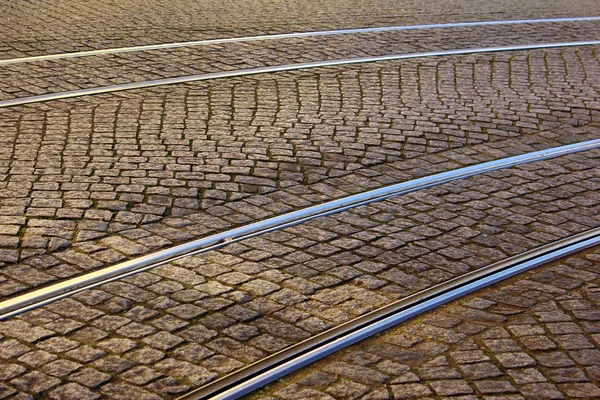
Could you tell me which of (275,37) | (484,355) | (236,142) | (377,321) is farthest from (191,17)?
(484,355)

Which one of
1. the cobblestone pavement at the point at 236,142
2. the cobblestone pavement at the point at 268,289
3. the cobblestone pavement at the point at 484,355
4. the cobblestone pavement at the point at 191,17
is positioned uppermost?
the cobblestone pavement at the point at 191,17

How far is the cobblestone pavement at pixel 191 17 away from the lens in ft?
32.3

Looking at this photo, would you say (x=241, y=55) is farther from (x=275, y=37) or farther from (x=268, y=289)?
(x=268, y=289)

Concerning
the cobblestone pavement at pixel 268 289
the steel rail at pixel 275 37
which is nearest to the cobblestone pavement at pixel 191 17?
the steel rail at pixel 275 37

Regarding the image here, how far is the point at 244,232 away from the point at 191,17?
6.27m

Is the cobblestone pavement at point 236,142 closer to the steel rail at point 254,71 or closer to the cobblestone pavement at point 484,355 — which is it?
the steel rail at point 254,71

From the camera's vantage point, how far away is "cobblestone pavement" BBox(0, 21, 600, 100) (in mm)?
8375

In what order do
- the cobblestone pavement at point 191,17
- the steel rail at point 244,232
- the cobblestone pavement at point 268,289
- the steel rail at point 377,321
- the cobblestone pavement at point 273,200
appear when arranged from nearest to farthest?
the steel rail at point 377,321
the cobblestone pavement at point 268,289
the cobblestone pavement at point 273,200
the steel rail at point 244,232
the cobblestone pavement at point 191,17

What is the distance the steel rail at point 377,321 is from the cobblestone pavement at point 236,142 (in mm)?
1351

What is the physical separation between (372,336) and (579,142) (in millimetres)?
3869

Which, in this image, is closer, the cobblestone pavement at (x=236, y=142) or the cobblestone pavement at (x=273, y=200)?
the cobblestone pavement at (x=273, y=200)

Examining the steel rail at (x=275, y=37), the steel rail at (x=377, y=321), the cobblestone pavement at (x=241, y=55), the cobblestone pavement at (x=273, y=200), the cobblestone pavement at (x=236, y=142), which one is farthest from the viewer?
the steel rail at (x=275, y=37)

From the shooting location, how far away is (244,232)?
Result: 5645mm

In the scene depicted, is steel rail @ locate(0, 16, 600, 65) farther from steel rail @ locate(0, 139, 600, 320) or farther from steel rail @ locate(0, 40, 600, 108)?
Result: steel rail @ locate(0, 139, 600, 320)
